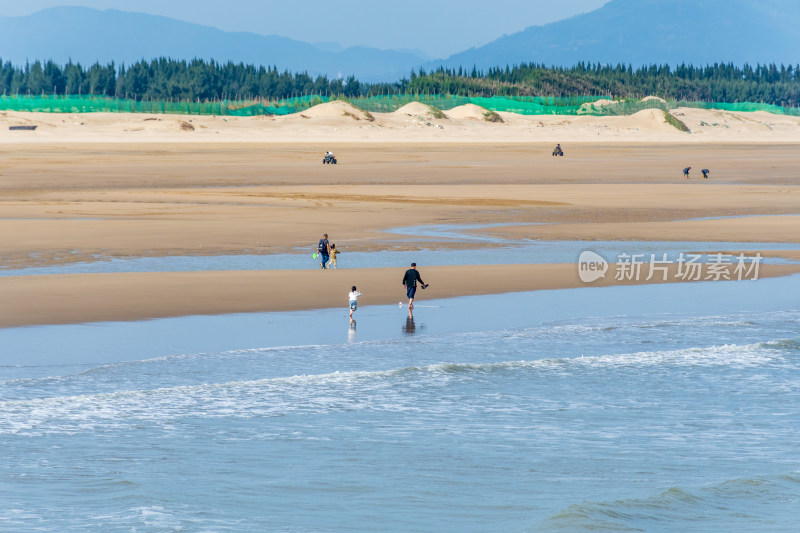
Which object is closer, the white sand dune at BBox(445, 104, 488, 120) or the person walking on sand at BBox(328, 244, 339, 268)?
the person walking on sand at BBox(328, 244, 339, 268)

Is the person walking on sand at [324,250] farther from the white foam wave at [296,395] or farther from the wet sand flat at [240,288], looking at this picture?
the white foam wave at [296,395]

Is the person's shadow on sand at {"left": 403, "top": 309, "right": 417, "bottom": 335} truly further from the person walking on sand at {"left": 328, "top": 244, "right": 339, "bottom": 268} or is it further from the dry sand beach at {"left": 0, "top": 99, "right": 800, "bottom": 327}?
the person walking on sand at {"left": 328, "top": 244, "right": 339, "bottom": 268}

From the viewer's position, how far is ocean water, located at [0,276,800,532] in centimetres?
1109

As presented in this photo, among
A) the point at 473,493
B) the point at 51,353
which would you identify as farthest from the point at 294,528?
the point at 51,353

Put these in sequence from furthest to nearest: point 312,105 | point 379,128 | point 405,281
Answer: point 312,105 < point 379,128 < point 405,281

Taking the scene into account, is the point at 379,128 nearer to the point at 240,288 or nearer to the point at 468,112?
the point at 468,112

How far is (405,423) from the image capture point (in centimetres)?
1426

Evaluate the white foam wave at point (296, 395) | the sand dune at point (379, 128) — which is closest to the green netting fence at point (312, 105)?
the sand dune at point (379, 128)

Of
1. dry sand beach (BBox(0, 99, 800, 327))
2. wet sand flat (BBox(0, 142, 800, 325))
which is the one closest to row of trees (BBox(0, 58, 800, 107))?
dry sand beach (BBox(0, 99, 800, 327))

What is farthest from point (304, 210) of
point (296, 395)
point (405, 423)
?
point (405, 423)

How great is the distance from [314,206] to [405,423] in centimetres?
3033

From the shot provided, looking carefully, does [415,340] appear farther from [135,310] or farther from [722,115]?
[722,115]

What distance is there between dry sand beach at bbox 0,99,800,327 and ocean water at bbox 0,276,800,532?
12.0 ft

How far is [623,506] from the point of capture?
11219 mm
